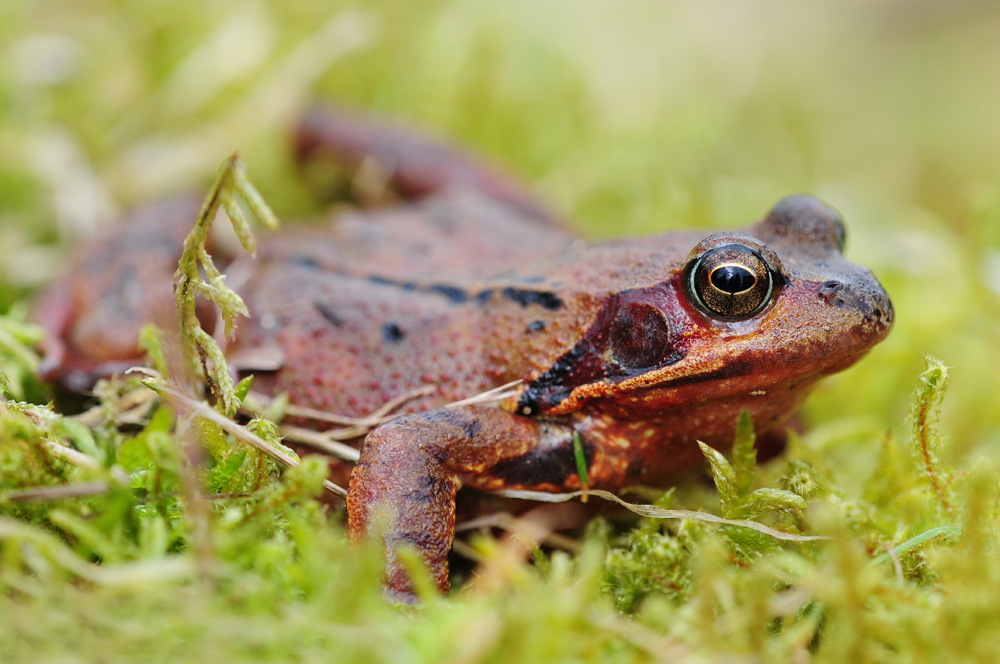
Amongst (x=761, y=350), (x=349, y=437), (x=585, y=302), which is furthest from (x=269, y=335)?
(x=761, y=350)

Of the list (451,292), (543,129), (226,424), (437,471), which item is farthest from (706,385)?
(543,129)

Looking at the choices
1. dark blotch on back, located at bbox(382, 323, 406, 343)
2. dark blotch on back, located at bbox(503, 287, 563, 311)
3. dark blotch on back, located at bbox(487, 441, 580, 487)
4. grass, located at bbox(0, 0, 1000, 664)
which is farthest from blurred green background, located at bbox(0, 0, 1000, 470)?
dark blotch on back, located at bbox(382, 323, 406, 343)

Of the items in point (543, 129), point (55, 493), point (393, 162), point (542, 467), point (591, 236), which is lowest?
point (55, 493)

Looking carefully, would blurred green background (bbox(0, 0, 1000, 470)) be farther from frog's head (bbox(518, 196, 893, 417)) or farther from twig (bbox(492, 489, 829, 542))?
twig (bbox(492, 489, 829, 542))

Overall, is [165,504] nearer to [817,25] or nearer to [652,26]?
[652,26]

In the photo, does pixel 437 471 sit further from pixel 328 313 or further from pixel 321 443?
pixel 328 313

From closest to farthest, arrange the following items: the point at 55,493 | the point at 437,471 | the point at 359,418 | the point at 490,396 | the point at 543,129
Answer: the point at 55,493, the point at 437,471, the point at 490,396, the point at 359,418, the point at 543,129
